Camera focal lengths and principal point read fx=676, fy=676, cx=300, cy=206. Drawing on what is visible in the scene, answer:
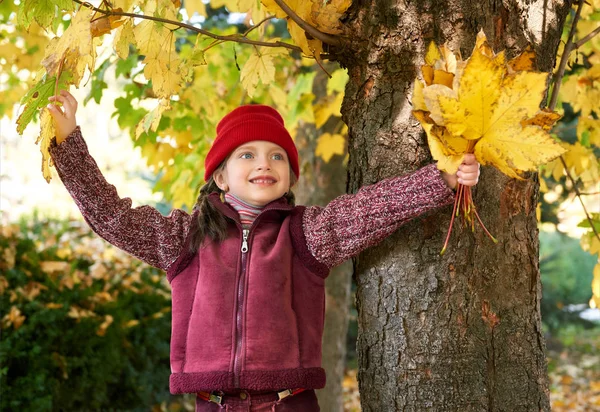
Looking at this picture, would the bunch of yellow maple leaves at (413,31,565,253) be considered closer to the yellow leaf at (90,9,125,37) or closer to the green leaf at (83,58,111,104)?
the yellow leaf at (90,9,125,37)

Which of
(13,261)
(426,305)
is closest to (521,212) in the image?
(426,305)

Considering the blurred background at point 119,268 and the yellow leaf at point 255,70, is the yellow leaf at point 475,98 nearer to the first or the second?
the yellow leaf at point 255,70

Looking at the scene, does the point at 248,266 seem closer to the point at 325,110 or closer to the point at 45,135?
the point at 45,135

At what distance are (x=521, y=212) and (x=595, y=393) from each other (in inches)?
232

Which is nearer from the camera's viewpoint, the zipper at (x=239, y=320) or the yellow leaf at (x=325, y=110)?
the zipper at (x=239, y=320)

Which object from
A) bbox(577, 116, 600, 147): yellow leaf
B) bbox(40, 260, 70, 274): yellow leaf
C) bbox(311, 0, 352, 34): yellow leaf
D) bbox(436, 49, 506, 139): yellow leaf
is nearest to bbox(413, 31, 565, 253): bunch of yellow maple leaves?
bbox(436, 49, 506, 139): yellow leaf

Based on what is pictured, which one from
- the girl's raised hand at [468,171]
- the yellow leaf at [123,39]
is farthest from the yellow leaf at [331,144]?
the girl's raised hand at [468,171]

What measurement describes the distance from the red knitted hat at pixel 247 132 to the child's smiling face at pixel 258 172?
0.02m

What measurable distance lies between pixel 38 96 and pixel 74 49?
0.15 m

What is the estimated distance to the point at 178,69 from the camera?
194 cm

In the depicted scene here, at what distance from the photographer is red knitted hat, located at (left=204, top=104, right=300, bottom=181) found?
6.76ft

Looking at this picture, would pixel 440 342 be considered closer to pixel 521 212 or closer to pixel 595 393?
pixel 521 212

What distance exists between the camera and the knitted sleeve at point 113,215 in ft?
6.08

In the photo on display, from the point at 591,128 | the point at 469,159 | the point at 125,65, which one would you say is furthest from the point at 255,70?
the point at 591,128
